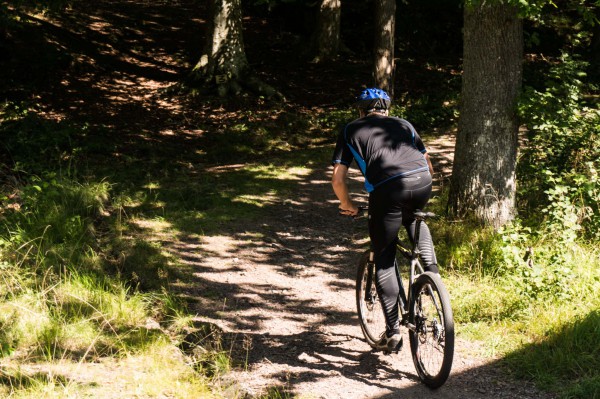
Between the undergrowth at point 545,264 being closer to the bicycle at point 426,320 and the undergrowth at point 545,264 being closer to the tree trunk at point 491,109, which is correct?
the tree trunk at point 491,109

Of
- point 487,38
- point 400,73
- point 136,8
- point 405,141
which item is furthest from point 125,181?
point 136,8

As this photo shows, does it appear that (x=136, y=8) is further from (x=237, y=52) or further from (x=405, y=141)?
(x=405, y=141)

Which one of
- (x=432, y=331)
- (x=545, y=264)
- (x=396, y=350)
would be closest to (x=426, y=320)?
(x=432, y=331)

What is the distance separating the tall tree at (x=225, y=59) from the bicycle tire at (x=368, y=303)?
448 inches

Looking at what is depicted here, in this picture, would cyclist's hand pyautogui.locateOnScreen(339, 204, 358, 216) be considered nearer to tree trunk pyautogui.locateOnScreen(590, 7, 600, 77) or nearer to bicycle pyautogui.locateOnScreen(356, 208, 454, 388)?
bicycle pyautogui.locateOnScreen(356, 208, 454, 388)

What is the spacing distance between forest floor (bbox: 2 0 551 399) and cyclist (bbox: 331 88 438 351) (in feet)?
2.11

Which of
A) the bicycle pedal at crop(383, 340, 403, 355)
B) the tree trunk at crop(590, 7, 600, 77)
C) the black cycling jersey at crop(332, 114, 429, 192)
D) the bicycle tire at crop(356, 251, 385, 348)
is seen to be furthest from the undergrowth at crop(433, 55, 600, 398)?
the tree trunk at crop(590, 7, 600, 77)

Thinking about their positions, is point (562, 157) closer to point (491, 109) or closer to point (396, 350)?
point (491, 109)

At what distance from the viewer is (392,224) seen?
15.7 feet

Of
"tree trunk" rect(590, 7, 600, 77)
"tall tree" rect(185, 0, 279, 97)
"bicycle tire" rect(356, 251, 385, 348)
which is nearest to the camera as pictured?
"bicycle tire" rect(356, 251, 385, 348)

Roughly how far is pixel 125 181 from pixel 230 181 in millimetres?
1791

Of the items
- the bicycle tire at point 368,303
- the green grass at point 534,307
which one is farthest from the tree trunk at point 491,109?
the bicycle tire at point 368,303

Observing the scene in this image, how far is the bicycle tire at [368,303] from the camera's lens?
18.7 feet

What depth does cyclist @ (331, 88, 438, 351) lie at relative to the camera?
185 inches
